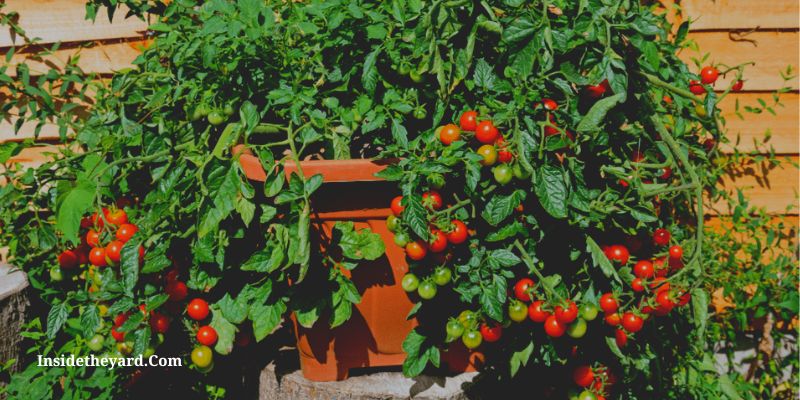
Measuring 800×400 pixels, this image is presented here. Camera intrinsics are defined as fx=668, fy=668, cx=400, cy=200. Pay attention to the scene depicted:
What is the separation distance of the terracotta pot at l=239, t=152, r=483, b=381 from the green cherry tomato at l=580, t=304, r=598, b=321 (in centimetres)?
42

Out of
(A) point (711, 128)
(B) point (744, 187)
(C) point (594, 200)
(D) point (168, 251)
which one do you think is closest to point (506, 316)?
(C) point (594, 200)

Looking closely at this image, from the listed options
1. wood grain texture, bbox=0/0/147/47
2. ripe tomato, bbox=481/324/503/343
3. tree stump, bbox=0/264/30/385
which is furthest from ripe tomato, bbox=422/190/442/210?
wood grain texture, bbox=0/0/147/47

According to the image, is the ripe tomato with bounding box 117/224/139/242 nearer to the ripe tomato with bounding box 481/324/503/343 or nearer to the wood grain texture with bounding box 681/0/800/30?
the ripe tomato with bounding box 481/324/503/343

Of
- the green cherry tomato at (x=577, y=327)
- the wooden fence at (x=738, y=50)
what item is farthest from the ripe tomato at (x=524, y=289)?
the wooden fence at (x=738, y=50)

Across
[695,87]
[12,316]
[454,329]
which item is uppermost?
[695,87]

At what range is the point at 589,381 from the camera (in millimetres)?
1762

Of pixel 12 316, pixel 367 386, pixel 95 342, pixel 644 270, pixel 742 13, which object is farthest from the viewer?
pixel 742 13

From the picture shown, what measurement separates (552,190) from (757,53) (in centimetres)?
175

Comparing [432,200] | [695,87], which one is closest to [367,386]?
[432,200]

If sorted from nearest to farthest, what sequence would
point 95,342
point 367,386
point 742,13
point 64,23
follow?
1. point 367,386
2. point 95,342
3. point 742,13
4. point 64,23

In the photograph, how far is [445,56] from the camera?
5.48ft

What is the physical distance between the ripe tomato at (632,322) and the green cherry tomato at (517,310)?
0.26 meters

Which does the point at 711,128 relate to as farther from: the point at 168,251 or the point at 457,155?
the point at 168,251

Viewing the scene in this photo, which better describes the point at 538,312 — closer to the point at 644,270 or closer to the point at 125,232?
→ the point at 644,270
